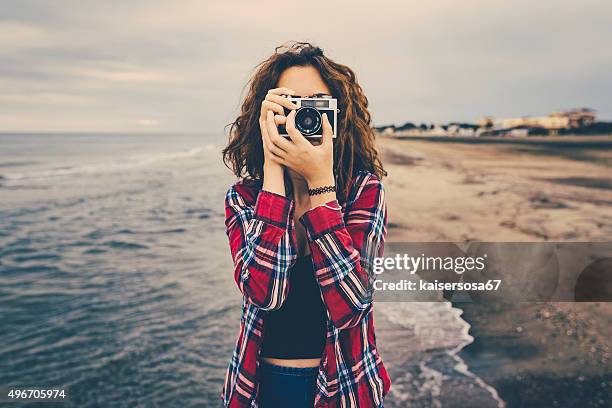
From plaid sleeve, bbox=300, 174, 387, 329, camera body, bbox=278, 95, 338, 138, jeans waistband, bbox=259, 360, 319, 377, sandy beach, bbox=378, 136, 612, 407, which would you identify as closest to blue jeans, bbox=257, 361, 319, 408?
jeans waistband, bbox=259, 360, 319, 377

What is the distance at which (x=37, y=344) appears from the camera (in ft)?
14.6

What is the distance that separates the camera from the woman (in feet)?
3.76

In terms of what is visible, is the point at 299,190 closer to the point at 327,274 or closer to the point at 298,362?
the point at 327,274

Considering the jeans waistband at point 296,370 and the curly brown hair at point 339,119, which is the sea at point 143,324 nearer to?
the jeans waistband at point 296,370

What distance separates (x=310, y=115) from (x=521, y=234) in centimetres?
615

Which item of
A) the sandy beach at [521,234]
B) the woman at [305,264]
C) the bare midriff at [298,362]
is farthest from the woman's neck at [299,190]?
the sandy beach at [521,234]

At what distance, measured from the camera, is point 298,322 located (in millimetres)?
1246

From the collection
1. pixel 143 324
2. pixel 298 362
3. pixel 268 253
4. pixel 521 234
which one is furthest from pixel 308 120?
pixel 521 234

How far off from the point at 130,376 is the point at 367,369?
125 inches

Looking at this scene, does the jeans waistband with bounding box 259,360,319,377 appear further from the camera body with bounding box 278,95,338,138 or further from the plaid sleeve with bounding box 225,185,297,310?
the camera body with bounding box 278,95,338,138

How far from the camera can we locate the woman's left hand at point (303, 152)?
1.17m

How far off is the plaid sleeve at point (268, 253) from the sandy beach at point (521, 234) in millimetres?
2510

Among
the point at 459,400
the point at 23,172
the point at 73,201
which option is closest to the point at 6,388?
the point at 459,400

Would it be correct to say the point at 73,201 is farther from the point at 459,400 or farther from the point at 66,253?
the point at 459,400
